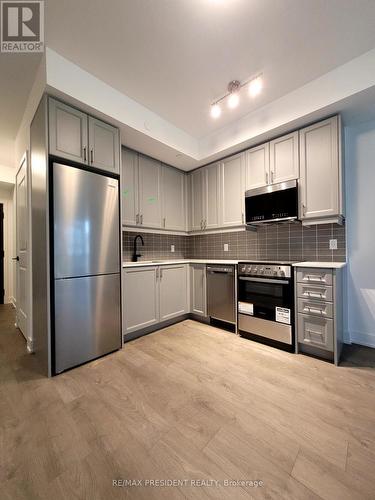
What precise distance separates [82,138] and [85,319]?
5.68 feet

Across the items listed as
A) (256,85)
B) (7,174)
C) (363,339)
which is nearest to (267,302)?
(363,339)

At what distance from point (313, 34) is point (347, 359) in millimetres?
2854

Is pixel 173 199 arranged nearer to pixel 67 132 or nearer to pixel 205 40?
pixel 67 132

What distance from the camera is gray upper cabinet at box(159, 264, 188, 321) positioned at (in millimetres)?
2850

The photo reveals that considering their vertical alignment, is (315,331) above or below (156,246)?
below

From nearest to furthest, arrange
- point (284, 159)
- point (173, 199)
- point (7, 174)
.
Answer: point (284, 159), point (173, 199), point (7, 174)

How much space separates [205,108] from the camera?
249 centimetres

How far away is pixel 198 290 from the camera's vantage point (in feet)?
10.2

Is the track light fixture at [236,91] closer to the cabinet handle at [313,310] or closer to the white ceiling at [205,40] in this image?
the white ceiling at [205,40]

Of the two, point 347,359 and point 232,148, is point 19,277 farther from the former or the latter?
point 347,359

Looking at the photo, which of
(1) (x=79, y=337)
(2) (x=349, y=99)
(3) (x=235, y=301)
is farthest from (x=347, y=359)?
(1) (x=79, y=337)

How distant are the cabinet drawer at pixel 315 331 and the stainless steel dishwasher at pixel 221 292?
806 millimetres

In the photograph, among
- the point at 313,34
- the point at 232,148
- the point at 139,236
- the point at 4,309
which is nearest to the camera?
the point at 313,34

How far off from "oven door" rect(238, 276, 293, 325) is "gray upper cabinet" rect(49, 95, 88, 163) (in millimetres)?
2214
